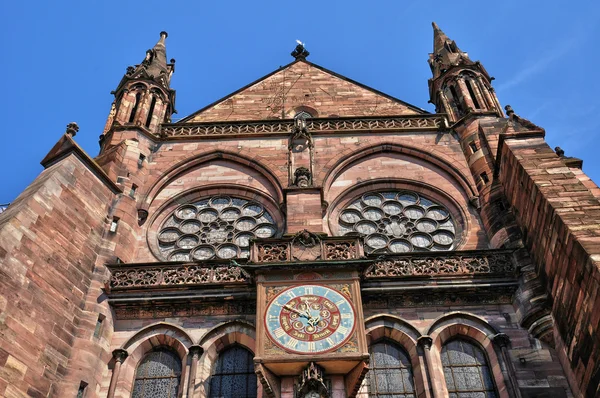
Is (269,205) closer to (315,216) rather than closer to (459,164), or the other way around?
(315,216)

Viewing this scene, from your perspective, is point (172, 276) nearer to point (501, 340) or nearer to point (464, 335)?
point (464, 335)

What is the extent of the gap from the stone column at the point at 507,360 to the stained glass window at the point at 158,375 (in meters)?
5.42

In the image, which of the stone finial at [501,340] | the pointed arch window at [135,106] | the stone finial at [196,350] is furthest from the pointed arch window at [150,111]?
the stone finial at [501,340]

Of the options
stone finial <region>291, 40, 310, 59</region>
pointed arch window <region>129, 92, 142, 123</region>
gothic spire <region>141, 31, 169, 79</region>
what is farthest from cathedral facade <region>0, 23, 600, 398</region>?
stone finial <region>291, 40, 310, 59</region>

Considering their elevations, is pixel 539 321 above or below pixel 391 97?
below

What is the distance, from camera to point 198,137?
52.2ft

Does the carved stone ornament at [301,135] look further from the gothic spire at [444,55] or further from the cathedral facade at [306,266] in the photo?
the gothic spire at [444,55]

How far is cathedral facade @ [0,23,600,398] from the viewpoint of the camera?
30.1 feet

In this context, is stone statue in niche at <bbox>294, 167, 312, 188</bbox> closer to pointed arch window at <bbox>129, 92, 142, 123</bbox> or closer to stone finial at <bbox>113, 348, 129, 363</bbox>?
stone finial at <bbox>113, 348, 129, 363</bbox>

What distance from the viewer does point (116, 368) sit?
1006 cm

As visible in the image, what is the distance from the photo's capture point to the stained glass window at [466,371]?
9.83m

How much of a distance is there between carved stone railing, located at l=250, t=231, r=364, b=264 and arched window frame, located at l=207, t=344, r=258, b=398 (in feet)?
5.41

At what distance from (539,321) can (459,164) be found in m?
5.48

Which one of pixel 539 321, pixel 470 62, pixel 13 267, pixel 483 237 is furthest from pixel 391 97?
pixel 13 267
